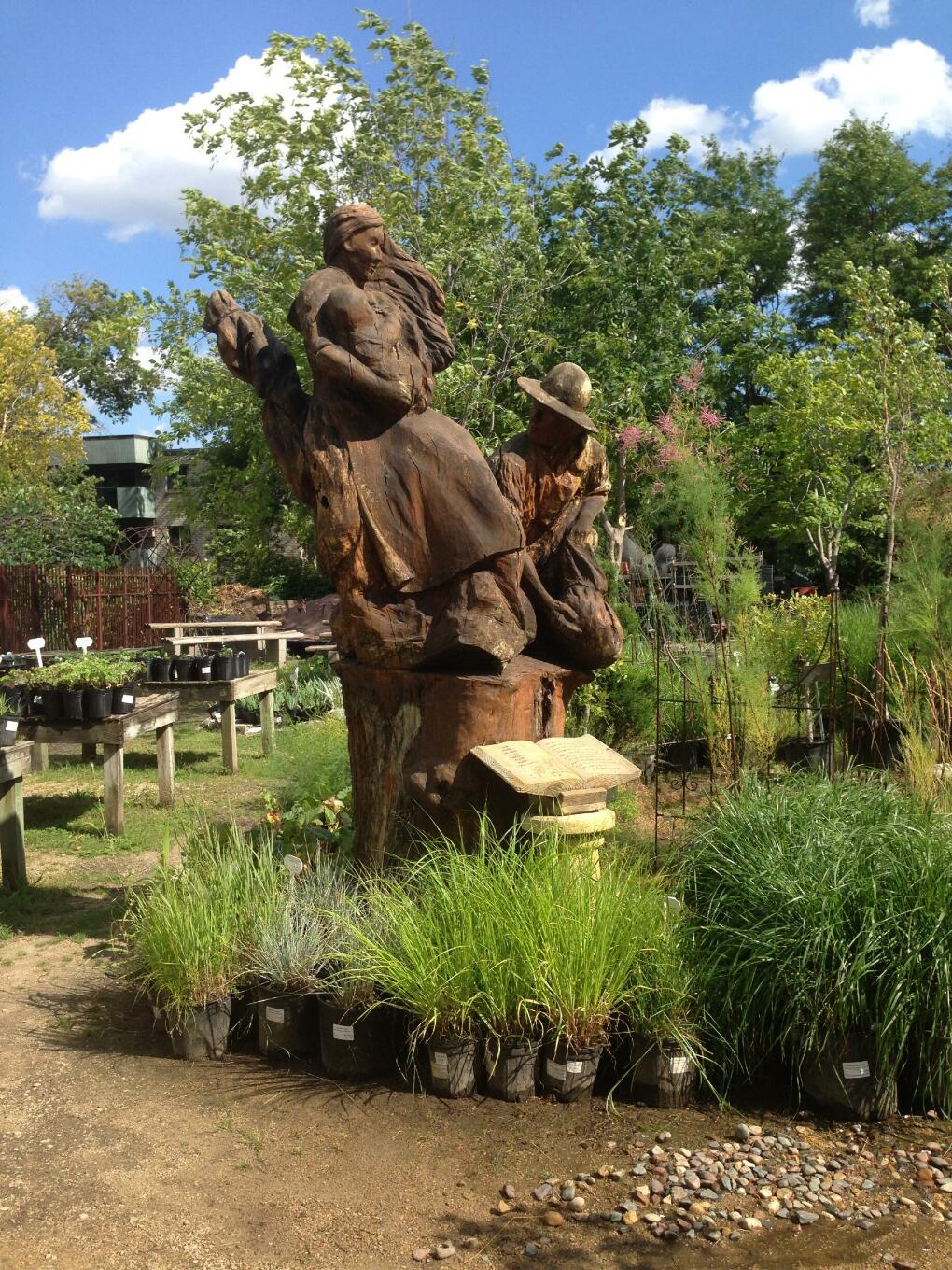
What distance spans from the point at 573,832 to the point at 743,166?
2538 centimetres

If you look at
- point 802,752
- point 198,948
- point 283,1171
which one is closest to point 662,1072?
point 283,1171

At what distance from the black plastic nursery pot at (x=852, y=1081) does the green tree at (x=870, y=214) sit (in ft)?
70.0

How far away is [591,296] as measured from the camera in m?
15.1

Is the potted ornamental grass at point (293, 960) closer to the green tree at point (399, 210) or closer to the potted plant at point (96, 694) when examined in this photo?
the potted plant at point (96, 694)

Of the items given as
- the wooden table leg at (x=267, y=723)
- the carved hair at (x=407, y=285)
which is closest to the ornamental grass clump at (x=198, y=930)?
the carved hair at (x=407, y=285)

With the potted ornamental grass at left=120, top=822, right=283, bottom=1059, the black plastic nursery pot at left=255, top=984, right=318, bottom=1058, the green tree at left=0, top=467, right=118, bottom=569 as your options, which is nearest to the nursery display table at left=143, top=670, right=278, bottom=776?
the potted ornamental grass at left=120, top=822, right=283, bottom=1059

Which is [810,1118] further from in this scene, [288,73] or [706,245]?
[706,245]

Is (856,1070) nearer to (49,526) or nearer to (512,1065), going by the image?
(512,1065)

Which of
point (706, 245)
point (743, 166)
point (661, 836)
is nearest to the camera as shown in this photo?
point (661, 836)

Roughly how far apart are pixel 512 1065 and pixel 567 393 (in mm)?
2508

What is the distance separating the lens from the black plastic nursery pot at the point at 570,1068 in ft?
11.2

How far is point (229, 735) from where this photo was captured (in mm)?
9742

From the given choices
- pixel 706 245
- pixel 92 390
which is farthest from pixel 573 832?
pixel 92 390

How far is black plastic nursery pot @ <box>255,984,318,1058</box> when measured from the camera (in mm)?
3723
